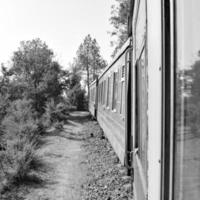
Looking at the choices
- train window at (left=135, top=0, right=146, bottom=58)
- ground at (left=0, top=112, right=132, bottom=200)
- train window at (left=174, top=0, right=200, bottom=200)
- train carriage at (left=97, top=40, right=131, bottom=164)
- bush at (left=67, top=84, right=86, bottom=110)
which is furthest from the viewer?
bush at (left=67, top=84, right=86, bottom=110)

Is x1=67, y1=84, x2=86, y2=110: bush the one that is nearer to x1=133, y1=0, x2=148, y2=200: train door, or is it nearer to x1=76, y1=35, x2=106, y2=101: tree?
x1=76, y1=35, x2=106, y2=101: tree

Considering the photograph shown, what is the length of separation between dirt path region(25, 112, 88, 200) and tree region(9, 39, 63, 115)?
11.2 metres

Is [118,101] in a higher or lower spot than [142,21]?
lower

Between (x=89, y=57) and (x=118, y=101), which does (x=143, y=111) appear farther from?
(x=89, y=57)

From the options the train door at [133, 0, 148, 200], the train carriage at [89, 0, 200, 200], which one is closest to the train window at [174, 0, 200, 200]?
the train carriage at [89, 0, 200, 200]

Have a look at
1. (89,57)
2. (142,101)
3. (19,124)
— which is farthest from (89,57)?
(142,101)

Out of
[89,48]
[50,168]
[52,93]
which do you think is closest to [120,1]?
[52,93]

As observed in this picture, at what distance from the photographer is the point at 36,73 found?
2486 centimetres

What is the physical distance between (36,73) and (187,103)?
2499 cm

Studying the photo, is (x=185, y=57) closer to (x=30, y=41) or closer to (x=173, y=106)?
(x=173, y=106)

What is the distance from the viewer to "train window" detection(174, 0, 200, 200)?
746 mm

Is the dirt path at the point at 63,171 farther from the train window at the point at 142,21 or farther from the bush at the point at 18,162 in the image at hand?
the train window at the point at 142,21

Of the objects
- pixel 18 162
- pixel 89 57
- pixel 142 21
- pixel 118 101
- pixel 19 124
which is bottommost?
pixel 18 162

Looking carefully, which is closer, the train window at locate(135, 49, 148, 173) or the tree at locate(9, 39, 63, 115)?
the train window at locate(135, 49, 148, 173)
